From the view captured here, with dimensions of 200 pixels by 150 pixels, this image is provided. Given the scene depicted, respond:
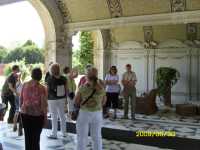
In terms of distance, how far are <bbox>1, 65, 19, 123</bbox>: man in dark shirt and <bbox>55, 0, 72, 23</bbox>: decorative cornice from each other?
350 cm

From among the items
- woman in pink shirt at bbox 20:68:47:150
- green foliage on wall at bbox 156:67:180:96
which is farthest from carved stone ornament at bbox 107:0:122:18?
woman in pink shirt at bbox 20:68:47:150

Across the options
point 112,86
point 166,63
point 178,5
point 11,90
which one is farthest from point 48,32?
point 166,63

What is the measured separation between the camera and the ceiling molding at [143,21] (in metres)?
7.78

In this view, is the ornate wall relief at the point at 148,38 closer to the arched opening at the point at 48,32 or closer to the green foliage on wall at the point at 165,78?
the green foliage on wall at the point at 165,78

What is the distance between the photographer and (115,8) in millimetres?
8789

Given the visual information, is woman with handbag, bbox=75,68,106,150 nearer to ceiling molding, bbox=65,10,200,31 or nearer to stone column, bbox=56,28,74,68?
ceiling molding, bbox=65,10,200,31

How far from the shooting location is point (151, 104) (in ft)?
30.4

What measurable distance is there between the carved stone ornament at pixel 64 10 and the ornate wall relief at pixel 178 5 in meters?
3.26

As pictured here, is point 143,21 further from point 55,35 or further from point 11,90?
point 11,90

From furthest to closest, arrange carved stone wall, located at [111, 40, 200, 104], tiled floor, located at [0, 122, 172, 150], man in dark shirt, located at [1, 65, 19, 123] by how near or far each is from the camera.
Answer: carved stone wall, located at [111, 40, 200, 104]
man in dark shirt, located at [1, 65, 19, 123]
tiled floor, located at [0, 122, 172, 150]

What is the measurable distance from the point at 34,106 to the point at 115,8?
5.22m

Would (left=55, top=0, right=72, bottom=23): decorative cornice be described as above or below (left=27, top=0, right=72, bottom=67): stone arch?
above

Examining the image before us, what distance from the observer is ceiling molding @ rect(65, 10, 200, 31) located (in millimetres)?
7777

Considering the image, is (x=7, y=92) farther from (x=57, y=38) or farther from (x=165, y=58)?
(x=165, y=58)
